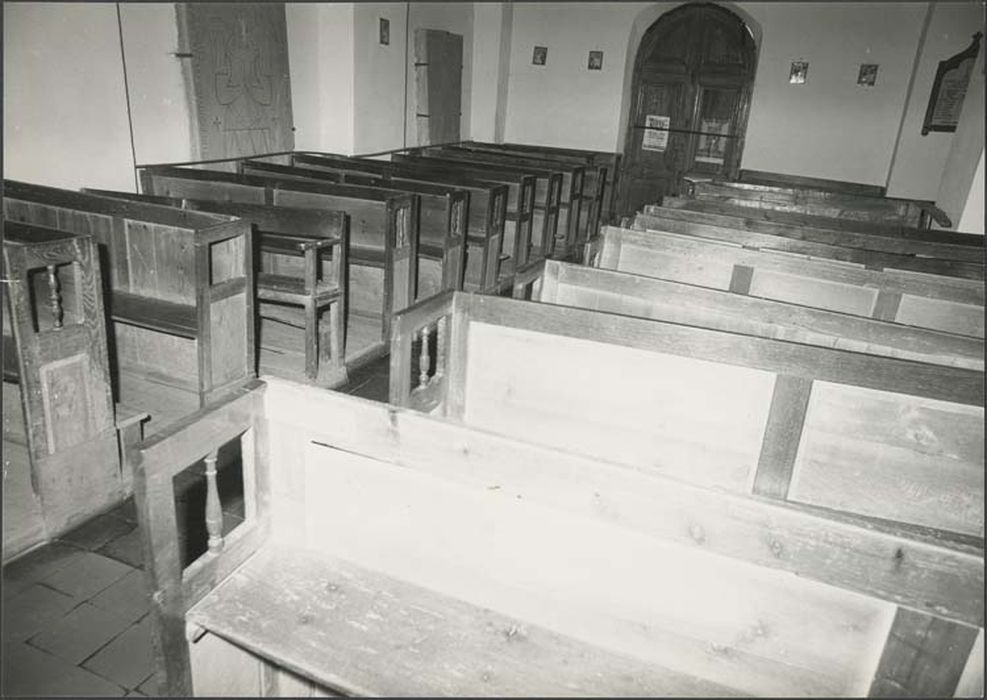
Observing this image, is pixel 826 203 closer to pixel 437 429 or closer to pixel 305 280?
pixel 305 280

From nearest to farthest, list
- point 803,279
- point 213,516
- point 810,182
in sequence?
1. point 213,516
2. point 803,279
3. point 810,182

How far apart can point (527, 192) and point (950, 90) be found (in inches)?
227

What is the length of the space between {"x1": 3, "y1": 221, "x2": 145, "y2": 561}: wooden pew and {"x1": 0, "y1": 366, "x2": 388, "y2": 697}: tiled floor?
83mm

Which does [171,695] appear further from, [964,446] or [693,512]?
[964,446]

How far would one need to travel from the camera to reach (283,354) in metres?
4.15

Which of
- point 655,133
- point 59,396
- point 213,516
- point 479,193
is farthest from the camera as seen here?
point 655,133

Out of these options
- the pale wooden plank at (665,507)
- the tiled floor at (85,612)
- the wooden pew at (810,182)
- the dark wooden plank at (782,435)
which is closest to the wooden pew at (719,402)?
the dark wooden plank at (782,435)

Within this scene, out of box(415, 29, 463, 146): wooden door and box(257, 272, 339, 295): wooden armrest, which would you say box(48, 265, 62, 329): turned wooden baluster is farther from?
box(415, 29, 463, 146): wooden door

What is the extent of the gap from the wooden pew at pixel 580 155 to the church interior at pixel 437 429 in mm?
3559

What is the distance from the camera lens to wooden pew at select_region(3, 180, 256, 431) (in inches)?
121

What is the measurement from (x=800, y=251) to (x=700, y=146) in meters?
6.49

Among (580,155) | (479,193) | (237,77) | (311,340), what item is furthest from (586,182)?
(311,340)

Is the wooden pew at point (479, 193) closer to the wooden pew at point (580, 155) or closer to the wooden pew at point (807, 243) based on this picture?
the wooden pew at point (807, 243)

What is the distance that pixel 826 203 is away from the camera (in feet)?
21.0
